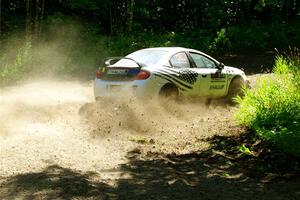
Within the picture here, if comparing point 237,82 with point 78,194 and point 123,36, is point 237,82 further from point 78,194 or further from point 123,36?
point 123,36

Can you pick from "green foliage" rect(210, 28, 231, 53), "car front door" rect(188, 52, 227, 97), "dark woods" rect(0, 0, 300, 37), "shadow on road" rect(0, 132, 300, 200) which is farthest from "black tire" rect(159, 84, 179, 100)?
"green foliage" rect(210, 28, 231, 53)

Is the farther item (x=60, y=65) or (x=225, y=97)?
(x=60, y=65)

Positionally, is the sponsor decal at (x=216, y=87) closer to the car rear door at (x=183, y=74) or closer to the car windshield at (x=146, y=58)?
the car rear door at (x=183, y=74)

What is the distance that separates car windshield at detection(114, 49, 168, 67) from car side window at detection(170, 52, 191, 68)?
→ 0.92 ft

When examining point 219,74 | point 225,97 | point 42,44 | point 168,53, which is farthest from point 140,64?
point 42,44

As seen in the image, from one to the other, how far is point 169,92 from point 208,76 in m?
1.59

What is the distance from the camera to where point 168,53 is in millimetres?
10984

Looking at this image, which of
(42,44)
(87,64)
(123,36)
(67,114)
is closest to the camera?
(67,114)

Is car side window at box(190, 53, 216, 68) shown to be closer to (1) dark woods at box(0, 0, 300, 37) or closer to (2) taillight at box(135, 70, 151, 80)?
(2) taillight at box(135, 70, 151, 80)

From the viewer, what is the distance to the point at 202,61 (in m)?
11.8

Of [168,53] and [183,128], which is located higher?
[168,53]

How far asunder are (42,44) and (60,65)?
332 centimetres

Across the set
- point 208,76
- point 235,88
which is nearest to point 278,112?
point 208,76

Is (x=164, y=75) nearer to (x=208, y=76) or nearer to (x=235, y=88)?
(x=208, y=76)
